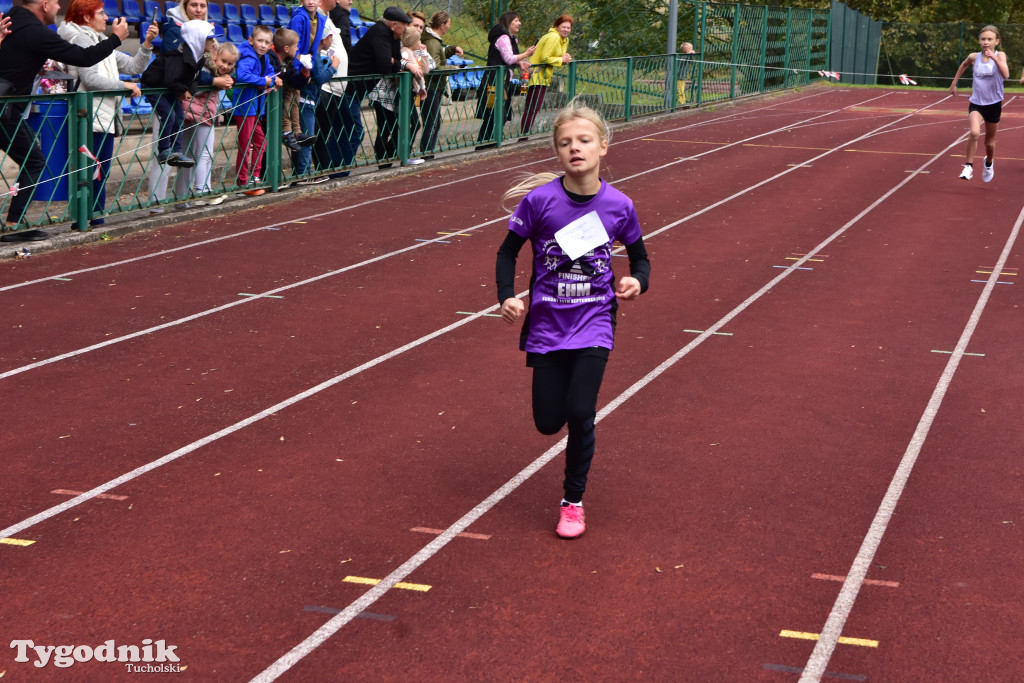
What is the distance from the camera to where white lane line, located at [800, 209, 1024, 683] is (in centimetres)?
401

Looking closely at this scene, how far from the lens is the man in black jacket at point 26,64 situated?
1027cm

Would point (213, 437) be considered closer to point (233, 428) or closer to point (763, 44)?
point (233, 428)

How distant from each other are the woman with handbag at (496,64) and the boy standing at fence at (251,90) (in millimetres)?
5389

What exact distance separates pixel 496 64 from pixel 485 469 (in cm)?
1349

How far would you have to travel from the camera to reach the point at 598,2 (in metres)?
31.8

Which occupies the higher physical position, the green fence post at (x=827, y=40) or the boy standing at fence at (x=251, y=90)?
the green fence post at (x=827, y=40)

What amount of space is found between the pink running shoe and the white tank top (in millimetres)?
12477

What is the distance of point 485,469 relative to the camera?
570cm

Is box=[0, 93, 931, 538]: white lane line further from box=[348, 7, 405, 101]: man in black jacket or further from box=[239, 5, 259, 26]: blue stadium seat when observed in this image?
box=[239, 5, 259, 26]: blue stadium seat

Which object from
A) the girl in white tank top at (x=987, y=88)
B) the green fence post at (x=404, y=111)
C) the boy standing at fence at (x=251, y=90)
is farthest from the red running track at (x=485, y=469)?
the green fence post at (x=404, y=111)

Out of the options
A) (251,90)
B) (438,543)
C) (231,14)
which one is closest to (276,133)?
(251,90)

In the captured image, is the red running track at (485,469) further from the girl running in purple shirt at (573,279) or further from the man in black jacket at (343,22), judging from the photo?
the man in black jacket at (343,22)

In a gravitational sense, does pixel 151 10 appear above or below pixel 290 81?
above

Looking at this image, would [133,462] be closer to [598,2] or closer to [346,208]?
[346,208]
